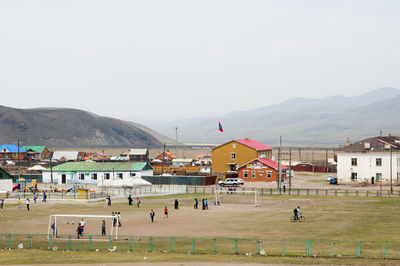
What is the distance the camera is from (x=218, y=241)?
41875 mm

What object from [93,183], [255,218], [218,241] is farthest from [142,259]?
[93,183]

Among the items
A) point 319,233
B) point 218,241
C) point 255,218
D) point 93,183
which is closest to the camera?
point 218,241

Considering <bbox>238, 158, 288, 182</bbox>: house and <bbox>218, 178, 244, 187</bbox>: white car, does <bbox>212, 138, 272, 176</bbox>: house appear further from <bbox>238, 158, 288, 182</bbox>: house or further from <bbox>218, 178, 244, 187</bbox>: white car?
<bbox>218, 178, 244, 187</bbox>: white car

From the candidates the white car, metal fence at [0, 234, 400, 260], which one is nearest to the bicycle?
metal fence at [0, 234, 400, 260]

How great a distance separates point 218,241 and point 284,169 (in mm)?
70591

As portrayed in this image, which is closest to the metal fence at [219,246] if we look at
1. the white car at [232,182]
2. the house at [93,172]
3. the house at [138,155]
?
the white car at [232,182]

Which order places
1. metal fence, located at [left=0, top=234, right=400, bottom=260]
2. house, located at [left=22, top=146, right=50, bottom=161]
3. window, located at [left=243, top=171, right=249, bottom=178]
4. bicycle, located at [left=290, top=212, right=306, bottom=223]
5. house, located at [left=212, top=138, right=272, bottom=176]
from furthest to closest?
1. house, located at [left=22, top=146, right=50, bottom=161]
2. house, located at [left=212, top=138, right=272, bottom=176]
3. window, located at [left=243, top=171, right=249, bottom=178]
4. bicycle, located at [left=290, top=212, right=306, bottom=223]
5. metal fence, located at [left=0, top=234, right=400, bottom=260]

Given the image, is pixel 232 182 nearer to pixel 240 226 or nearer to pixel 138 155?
pixel 240 226

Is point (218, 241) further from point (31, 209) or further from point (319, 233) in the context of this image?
point (31, 209)

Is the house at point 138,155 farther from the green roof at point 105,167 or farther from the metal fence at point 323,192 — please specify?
the metal fence at point 323,192

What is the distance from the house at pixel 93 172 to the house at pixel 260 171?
18.3 meters

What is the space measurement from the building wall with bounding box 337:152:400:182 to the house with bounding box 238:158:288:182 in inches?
446

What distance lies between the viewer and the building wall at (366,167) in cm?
9600

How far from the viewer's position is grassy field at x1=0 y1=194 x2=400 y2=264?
37.8m
